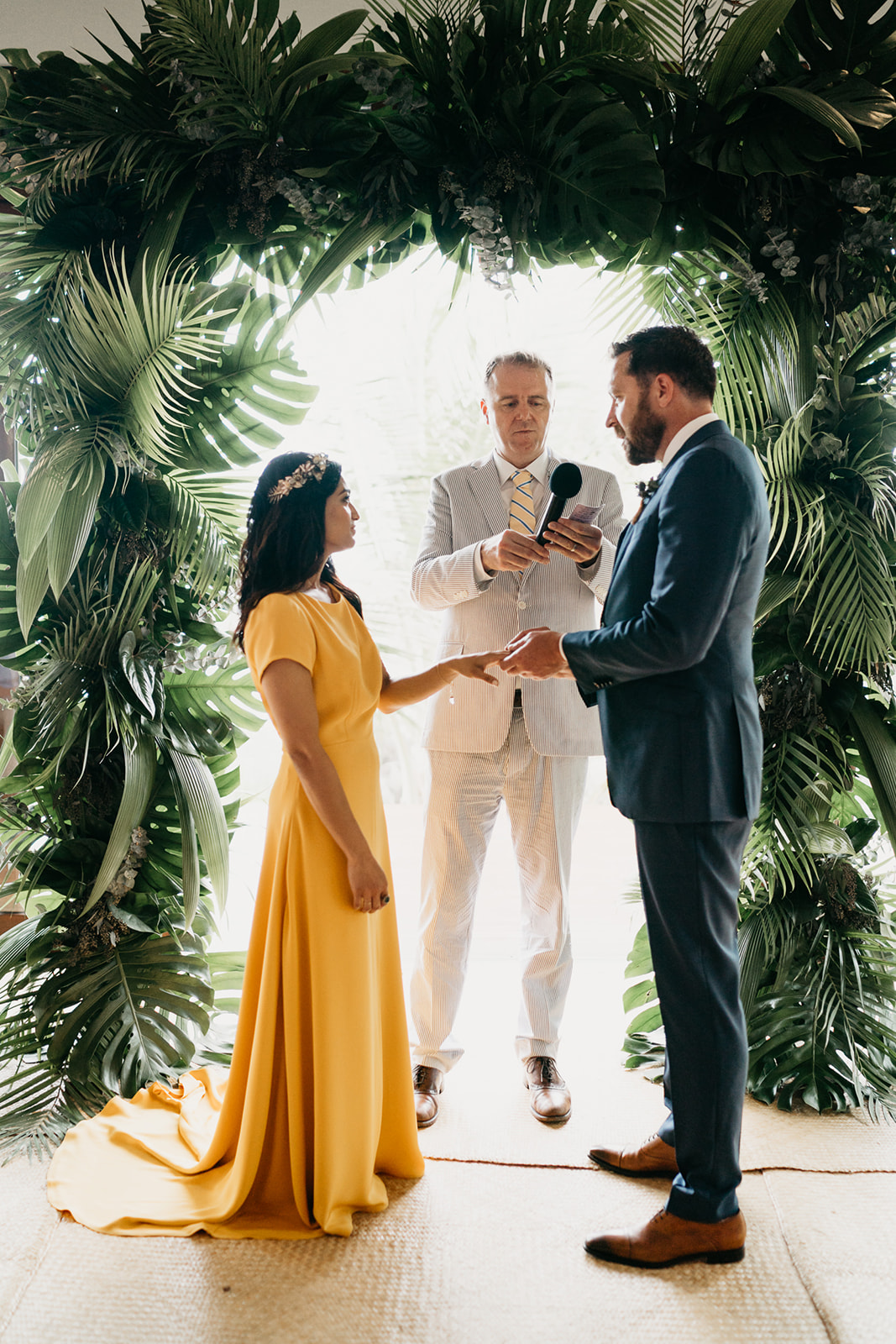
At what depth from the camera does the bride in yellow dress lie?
6.27ft

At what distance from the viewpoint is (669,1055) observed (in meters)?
1.85

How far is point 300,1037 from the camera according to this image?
1933mm

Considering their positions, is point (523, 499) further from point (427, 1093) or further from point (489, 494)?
point (427, 1093)

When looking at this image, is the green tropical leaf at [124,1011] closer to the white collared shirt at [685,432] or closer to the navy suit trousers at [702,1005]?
the navy suit trousers at [702,1005]

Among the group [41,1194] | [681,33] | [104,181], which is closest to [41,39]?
[104,181]

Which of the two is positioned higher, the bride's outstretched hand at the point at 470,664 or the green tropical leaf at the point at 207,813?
the bride's outstretched hand at the point at 470,664

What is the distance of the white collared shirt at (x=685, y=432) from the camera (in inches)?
73.7

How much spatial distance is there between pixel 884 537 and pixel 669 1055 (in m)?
1.45

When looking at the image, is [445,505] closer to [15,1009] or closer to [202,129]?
[202,129]

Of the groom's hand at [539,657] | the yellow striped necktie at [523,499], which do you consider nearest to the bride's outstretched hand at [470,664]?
the groom's hand at [539,657]

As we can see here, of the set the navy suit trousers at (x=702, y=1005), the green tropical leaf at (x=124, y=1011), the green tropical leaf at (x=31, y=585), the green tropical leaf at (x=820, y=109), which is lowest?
the green tropical leaf at (x=124, y=1011)

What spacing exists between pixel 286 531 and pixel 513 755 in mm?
931

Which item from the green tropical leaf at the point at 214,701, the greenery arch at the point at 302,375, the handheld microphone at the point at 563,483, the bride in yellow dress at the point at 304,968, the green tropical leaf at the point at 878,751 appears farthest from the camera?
the green tropical leaf at the point at 214,701

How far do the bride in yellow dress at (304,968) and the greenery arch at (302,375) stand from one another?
0.52 meters
